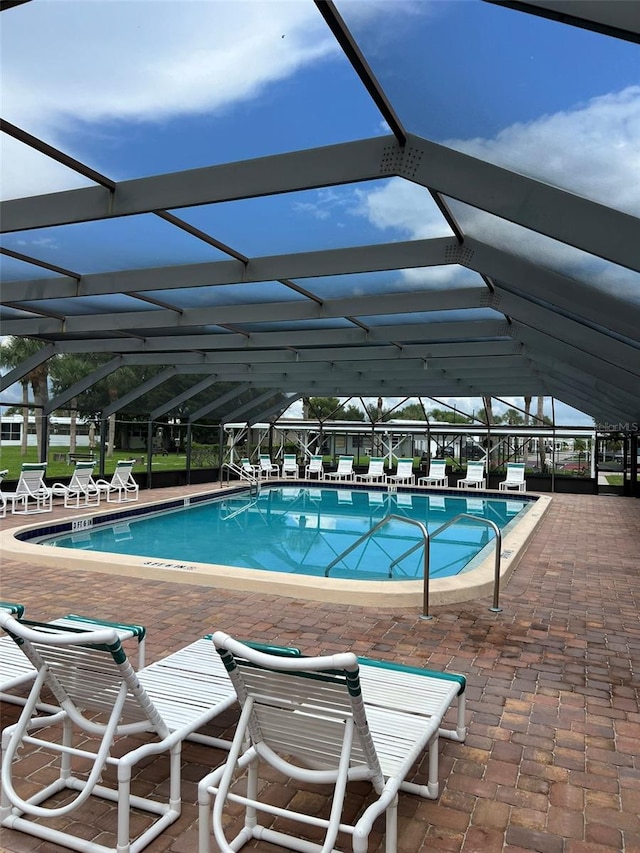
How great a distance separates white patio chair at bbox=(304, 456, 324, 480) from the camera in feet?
74.9

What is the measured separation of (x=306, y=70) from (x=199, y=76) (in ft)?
2.14

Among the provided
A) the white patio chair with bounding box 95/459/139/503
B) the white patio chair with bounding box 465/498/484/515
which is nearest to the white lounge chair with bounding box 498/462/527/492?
the white patio chair with bounding box 465/498/484/515

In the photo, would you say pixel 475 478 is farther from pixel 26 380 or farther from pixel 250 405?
pixel 26 380

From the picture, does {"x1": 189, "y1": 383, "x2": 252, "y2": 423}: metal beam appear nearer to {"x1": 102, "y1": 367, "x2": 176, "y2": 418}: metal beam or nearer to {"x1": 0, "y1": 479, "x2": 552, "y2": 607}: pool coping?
{"x1": 102, "y1": 367, "x2": 176, "y2": 418}: metal beam

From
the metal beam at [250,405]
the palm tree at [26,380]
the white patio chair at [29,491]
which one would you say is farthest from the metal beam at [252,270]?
the metal beam at [250,405]

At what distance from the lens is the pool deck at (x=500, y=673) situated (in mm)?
2441

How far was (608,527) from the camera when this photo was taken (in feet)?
37.6

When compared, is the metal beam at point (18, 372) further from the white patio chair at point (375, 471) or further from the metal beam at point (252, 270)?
the white patio chair at point (375, 471)

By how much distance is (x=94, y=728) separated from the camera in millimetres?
2461

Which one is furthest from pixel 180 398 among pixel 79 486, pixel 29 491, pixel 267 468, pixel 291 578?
pixel 291 578

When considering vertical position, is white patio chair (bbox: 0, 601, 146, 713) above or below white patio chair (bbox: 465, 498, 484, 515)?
above

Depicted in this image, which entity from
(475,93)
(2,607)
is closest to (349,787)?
(2,607)

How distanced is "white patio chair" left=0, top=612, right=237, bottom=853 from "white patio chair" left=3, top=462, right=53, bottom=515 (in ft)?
33.1

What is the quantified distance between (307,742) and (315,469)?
20.6 metres
